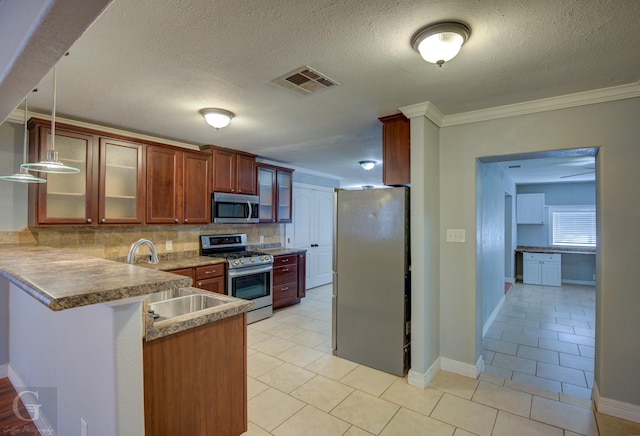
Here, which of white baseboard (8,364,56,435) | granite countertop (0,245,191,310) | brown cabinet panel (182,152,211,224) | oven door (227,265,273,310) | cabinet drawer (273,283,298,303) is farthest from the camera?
cabinet drawer (273,283,298,303)

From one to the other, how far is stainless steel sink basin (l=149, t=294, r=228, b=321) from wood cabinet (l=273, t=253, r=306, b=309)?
8.70ft

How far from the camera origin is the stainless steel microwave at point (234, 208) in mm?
4219

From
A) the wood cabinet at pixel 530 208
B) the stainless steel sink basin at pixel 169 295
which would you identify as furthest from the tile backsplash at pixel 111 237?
the wood cabinet at pixel 530 208

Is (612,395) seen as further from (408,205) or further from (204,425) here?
(204,425)

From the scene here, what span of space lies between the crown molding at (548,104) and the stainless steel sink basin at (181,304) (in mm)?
2646

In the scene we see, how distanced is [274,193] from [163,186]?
1895 millimetres

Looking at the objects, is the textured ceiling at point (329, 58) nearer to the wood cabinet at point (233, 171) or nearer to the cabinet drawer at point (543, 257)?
the wood cabinet at point (233, 171)

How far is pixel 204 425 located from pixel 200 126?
9.34ft

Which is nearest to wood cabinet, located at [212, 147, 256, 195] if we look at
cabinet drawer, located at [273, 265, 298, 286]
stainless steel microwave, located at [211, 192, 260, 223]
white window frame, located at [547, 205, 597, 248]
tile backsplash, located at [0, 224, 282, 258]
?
stainless steel microwave, located at [211, 192, 260, 223]

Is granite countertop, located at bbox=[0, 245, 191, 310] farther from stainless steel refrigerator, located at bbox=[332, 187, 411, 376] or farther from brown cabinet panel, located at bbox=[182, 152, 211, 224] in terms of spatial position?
brown cabinet panel, located at bbox=[182, 152, 211, 224]

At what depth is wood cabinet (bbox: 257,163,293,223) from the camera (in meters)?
5.05

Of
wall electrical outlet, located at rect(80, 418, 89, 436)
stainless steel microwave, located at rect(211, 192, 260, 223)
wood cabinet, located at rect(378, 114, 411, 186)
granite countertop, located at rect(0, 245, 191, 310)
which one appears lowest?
wall electrical outlet, located at rect(80, 418, 89, 436)

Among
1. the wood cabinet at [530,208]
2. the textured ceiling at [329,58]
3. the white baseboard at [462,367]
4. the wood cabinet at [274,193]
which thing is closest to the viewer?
the textured ceiling at [329,58]

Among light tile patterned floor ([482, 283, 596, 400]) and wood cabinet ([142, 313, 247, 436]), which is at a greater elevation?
wood cabinet ([142, 313, 247, 436])
